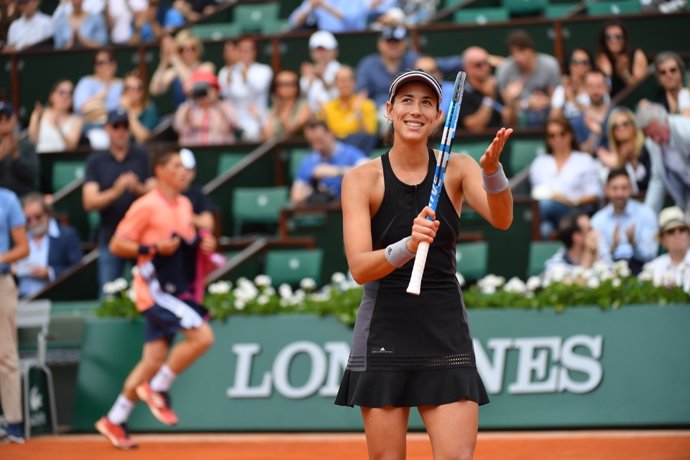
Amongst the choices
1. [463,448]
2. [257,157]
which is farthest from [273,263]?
[463,448]

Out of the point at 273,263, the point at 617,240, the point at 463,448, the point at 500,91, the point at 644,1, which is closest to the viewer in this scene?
the point at 463,448

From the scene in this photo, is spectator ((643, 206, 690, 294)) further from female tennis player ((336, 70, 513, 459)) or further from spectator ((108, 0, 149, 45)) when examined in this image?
spectator ((108, 0, 149, 45))

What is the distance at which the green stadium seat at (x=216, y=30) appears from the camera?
1661cm

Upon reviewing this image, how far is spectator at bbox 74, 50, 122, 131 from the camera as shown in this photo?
48.6 ft

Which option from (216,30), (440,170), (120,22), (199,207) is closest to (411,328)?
(440,170)

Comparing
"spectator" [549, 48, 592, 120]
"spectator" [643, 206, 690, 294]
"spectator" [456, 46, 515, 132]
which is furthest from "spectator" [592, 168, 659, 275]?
"spectator" [456, 46, 515, 132]

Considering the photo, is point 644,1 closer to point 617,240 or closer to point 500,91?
point 500,91

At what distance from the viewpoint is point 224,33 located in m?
16.7

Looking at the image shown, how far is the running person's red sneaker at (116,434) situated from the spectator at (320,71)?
17.2 feet

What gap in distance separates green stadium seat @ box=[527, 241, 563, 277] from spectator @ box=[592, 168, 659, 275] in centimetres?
42

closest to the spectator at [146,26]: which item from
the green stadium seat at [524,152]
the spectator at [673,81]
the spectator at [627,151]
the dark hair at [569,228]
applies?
the green stadium seat at [524,152]

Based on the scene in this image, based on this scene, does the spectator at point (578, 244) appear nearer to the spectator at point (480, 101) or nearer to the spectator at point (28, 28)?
the spectator at point (480, 101)

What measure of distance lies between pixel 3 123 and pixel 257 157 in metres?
2.62

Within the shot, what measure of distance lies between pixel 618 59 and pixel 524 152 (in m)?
1.58
